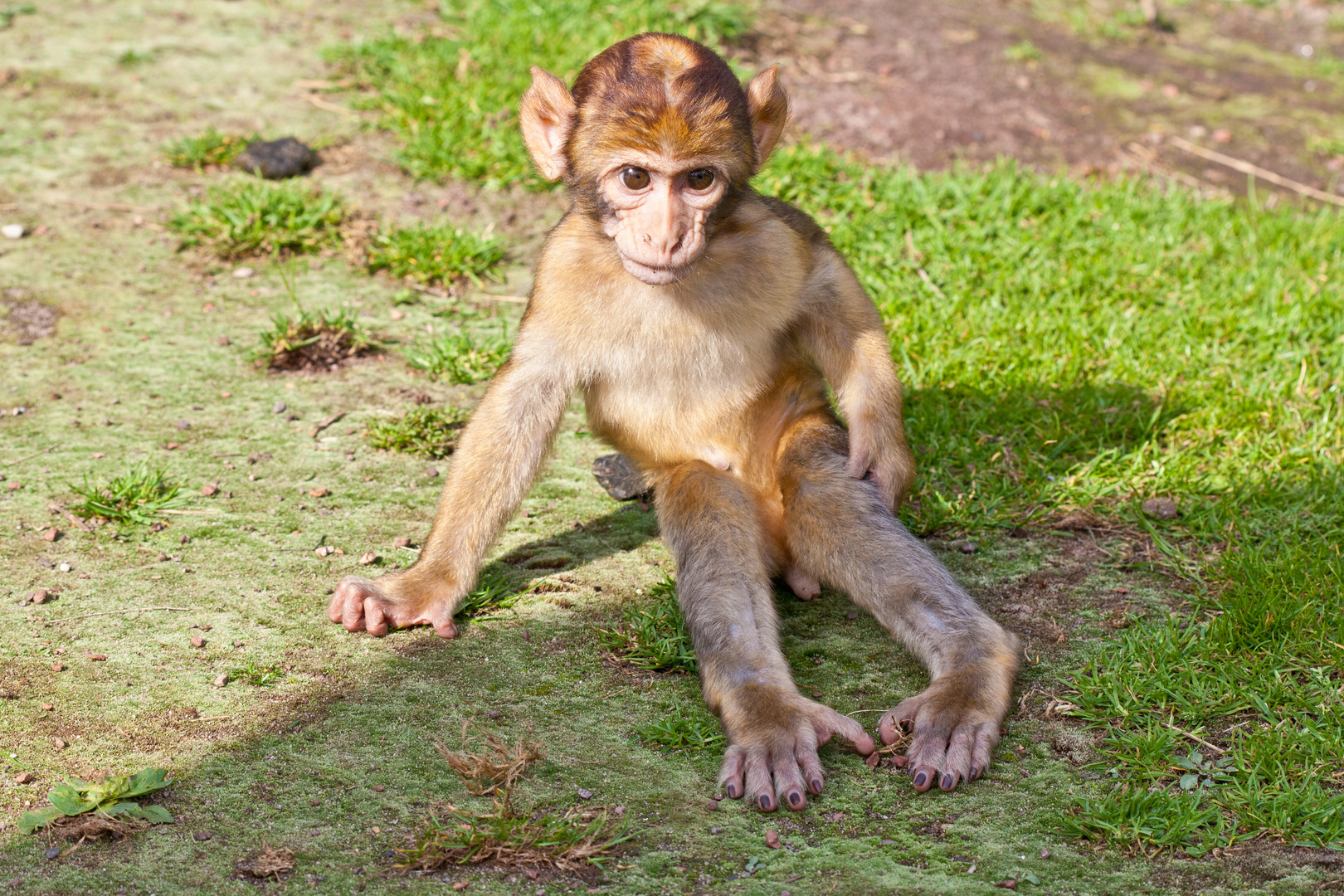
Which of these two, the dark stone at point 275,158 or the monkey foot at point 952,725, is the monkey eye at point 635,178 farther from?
the dark stone at point 275,158

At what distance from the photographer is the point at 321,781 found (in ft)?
11.4

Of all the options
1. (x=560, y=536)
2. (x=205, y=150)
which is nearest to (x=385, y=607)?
(x=560, y=536)

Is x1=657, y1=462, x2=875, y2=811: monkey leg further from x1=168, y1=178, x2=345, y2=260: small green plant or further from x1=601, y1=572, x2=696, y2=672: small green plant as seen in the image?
x1=168, y1=178, x2=345, y2=260: small green plant

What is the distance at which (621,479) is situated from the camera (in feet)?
17.3

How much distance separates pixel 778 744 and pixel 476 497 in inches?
56.9

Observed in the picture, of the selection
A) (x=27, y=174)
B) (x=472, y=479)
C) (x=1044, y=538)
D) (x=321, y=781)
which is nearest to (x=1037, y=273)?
(x=1044, y=538)

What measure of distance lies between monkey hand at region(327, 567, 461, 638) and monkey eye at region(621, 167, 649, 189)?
58.9 inches

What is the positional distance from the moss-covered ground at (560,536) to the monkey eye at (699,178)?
1543 millimetres

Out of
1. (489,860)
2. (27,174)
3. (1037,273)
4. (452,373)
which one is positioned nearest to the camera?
(489,860)

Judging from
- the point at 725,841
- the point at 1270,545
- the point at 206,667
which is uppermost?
the point at 1270,545

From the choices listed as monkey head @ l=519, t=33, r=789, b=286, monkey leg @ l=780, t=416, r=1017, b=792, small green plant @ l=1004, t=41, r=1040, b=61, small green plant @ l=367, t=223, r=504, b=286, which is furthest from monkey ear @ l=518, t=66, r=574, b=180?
small green plant @ l=1004, t=41, r=1040, b=61

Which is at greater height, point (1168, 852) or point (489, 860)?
point (1168, 852)

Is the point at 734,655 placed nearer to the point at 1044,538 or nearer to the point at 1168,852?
the point at 1168,852

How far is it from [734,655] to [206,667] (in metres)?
1.71
